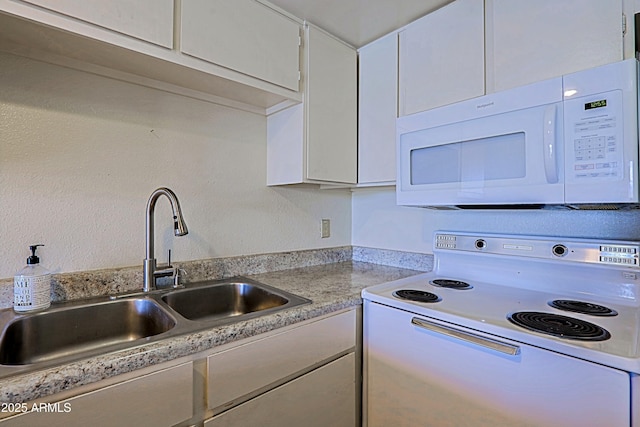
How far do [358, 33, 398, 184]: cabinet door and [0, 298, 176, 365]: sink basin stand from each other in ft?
3.96

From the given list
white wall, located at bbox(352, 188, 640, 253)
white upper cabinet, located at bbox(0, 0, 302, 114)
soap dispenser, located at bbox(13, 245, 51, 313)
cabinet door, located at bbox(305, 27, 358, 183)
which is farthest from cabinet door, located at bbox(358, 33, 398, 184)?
soap dispenser, located at bbox(13, 245, 51, 313)

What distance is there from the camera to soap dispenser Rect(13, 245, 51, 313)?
94 centimetres

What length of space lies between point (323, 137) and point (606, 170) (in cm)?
111

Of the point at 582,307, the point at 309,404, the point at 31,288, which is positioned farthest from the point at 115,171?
the point at 582,307

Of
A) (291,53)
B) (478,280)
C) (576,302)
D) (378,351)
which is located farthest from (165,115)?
(576,302)

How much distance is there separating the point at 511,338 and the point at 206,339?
0.87 meters

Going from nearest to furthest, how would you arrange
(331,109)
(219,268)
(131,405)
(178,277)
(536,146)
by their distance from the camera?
(131,405) < (536,146) < (178,277) < (219,268) < (331,109)

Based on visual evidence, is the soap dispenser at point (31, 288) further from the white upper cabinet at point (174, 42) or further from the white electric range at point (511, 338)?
the white electric range at point (511, 338)

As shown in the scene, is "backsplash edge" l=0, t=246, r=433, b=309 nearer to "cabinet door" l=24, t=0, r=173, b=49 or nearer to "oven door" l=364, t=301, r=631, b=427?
"oven door" l=364, t=301, r=631, b=427

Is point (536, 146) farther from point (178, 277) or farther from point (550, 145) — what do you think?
point (178, 277)

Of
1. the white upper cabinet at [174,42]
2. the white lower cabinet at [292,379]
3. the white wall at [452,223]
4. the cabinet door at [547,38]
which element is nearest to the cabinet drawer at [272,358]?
the white lower cabinet at [292,379]

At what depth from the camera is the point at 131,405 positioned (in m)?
0.71

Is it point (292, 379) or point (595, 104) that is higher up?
point (595, 104)

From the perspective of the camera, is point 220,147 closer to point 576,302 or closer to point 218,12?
point 218,12
